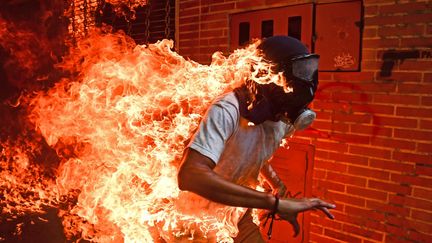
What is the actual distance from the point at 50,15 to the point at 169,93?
414 inches

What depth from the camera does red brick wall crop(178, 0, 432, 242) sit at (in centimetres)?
426

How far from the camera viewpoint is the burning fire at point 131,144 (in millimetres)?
3584

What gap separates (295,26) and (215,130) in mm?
3171

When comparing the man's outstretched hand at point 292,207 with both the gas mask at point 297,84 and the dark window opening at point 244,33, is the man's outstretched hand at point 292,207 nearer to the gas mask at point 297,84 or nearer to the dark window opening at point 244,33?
the gas mask at point 297,84

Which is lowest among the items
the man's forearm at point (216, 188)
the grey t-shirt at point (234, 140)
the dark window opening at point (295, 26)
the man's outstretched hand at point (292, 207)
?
the man's outstretched hand at point (292, 207)

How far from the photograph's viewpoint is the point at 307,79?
116 inches

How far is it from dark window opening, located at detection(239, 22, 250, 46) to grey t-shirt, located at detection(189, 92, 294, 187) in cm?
271

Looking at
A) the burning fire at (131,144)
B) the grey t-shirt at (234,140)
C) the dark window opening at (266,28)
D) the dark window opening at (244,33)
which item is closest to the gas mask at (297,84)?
the burning fire at (131,144)

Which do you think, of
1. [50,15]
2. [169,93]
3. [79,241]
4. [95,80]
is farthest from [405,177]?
[50,15]

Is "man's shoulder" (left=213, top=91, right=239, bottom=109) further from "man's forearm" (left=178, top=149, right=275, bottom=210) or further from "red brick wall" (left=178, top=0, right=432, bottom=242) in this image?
→ "red brick wall" (left=178, top=0, right=432, bottom=242)

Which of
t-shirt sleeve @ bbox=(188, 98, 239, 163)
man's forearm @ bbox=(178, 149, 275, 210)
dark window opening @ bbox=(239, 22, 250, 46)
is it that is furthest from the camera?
dark window opening @ bbox=(239, 22, 250, 46)

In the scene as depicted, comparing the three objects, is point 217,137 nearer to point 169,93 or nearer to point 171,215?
point 171,215

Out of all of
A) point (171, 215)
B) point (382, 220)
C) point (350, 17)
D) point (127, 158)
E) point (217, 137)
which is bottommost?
point (382, 220)

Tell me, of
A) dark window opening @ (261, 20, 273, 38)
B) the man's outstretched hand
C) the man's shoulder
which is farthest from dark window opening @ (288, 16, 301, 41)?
the man's outstretched hand
